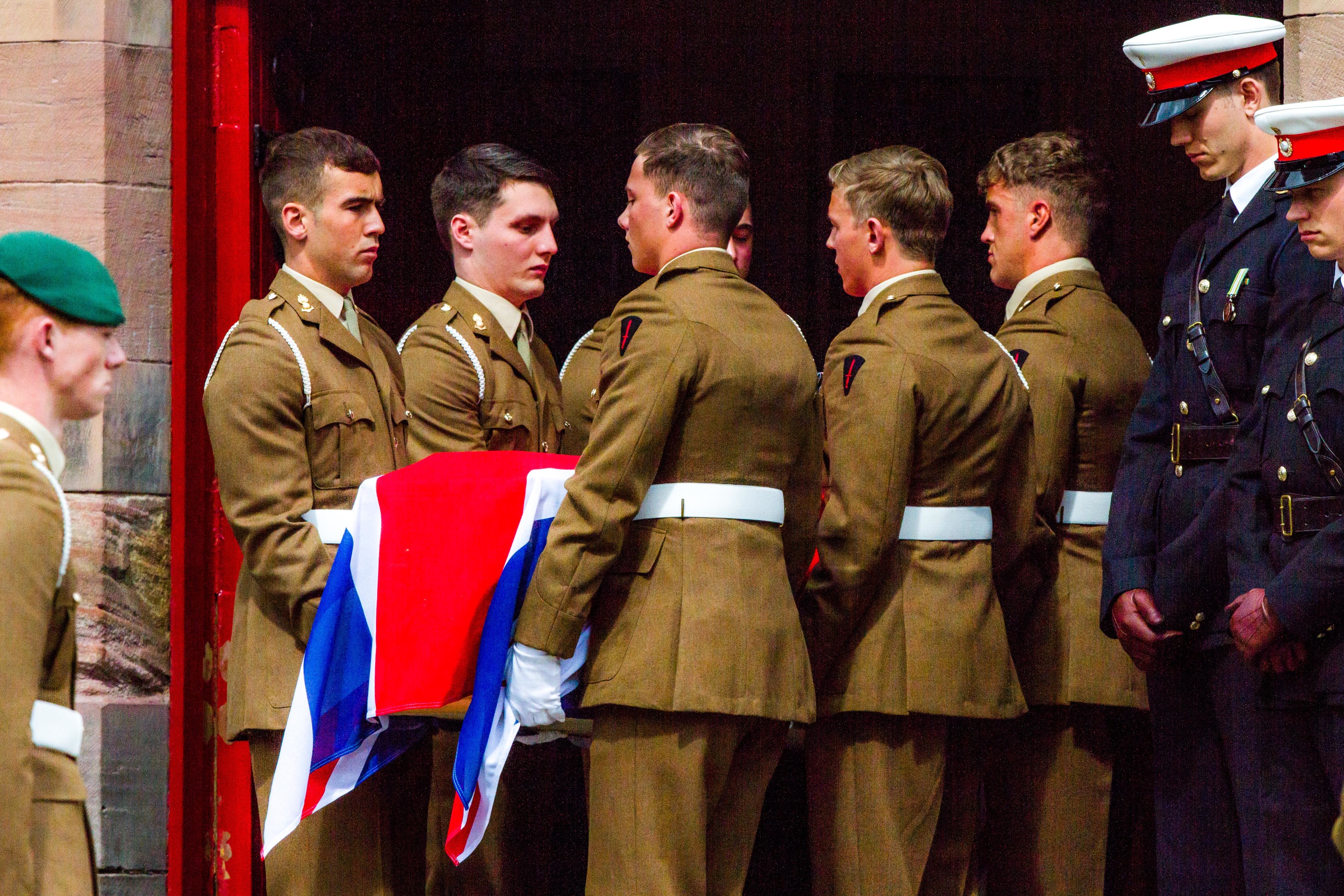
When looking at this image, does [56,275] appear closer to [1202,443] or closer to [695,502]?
[695,502]

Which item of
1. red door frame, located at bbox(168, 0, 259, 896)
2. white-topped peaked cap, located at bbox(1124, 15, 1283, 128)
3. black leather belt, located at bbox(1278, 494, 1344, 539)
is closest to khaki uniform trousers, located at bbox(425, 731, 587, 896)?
red door frame, located at bbox(168, 0, 259, 896)

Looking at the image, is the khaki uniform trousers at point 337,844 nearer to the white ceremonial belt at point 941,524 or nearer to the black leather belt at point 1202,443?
the white ceremonial belt at point 941,524

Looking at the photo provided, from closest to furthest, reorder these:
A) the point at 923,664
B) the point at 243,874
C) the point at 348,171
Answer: the point at 923,664 < the point at 348,171 < the point at 243,874

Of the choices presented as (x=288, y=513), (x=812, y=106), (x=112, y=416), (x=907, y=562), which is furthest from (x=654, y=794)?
(x=812, y=106)

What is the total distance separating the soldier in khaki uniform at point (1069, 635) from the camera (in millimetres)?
4445

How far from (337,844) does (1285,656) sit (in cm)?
198

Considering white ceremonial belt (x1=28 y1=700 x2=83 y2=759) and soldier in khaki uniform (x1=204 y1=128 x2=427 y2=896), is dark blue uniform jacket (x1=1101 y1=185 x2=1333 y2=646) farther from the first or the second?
white ceremonial belt (x1=28 y1=700 x2=83 y2=759)

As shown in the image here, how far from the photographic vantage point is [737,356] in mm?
3619

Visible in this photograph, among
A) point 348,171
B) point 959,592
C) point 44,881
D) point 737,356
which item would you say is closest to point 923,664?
point 959,592

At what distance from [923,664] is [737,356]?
87cm

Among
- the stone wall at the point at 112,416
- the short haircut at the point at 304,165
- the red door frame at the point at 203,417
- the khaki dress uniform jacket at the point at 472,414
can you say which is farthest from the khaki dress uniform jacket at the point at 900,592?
the stone wall at the point at 112,416

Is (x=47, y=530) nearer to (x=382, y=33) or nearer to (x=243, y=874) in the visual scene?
(x=243, y=874)

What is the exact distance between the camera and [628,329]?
3.65 meters

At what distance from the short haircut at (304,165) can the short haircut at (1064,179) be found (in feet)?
5.43
